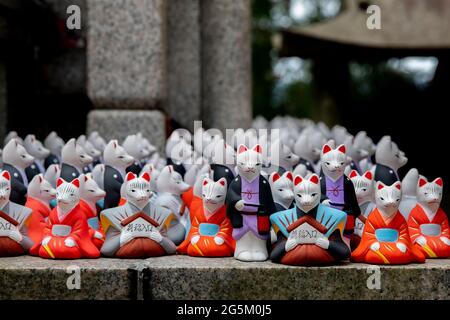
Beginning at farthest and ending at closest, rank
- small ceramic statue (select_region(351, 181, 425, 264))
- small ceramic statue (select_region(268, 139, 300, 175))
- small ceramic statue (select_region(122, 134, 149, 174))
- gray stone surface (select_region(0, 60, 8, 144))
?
gray stone surface (select_region(0, 60, 8, 144)) → small ceramic statue (select_region(122, 134, 149, 174)) → small ceramic statue (select_region(268, 139, 300, 175)) → small ceramic statue (select_region(351, 181, 425, 264))

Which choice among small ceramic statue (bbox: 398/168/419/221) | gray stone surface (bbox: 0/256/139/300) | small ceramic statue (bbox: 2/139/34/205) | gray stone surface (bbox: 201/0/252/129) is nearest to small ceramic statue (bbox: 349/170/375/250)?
small ceramic statue (bbox: 398/168/419/221)

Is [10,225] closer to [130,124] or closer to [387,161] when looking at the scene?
[130,124]

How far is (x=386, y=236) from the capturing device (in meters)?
3.80

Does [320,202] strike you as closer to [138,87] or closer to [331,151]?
[331,151]

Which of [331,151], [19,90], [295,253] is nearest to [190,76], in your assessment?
[19,90]

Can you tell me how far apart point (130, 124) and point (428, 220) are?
2977 mm

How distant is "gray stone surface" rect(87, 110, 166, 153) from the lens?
613cm

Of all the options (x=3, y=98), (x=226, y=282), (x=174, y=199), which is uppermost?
(x=3, y=98)

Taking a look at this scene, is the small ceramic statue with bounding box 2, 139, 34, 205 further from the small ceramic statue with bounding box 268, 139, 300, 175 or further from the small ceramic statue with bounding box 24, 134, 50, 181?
the small ceramic statue with bounding box 268, 139, 300, 175

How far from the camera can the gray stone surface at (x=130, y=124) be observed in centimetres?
613

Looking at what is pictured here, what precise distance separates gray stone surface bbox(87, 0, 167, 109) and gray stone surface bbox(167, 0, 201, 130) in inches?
33.5

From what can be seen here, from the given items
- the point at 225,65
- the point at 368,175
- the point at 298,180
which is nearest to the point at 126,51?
the point at 225,65
